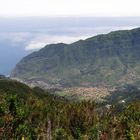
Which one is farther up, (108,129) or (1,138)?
(1,138)

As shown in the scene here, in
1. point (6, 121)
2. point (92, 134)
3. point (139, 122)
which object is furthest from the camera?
point (139, 122)

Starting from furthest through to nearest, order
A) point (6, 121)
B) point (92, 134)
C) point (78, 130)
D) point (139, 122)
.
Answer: point (78, 130)
point (139, 122)
point (92, 134)
point (6, 121)

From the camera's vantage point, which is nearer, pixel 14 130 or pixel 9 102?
pixel 14 130

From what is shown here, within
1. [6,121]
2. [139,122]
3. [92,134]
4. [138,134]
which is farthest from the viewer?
[139,122]

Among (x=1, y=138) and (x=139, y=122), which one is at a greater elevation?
(x=1, y=138)

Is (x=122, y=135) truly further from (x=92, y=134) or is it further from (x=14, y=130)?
(x=14, y=130)

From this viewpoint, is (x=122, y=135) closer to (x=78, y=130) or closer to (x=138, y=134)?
(x=138, y=134)

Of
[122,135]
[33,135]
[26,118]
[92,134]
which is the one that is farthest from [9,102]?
[122,135]

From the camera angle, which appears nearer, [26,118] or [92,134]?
[92,134]

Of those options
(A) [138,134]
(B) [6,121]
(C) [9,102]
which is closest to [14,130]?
(B) [6,121]
